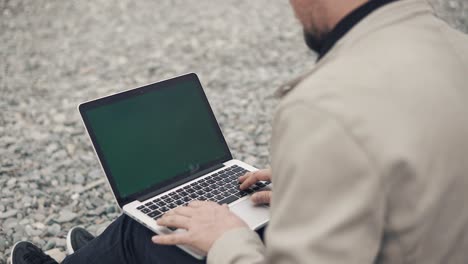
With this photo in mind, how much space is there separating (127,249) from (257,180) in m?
0.52

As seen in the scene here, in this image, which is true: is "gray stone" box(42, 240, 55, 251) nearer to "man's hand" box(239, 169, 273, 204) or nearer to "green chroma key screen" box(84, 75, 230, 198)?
"green chroma key screen" box(84, 75, 230, 198)

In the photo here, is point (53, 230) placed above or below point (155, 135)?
below

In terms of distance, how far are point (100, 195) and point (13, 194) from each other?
536 mm

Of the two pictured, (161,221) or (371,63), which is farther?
(161,221)

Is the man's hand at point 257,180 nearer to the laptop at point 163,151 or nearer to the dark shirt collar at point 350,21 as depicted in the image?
the laptop at point 163,151

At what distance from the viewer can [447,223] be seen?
4.07ft

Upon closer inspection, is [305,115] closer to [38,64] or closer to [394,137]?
[394,137]

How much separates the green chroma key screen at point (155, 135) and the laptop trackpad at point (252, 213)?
31 centimetres

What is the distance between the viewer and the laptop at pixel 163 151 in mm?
2076

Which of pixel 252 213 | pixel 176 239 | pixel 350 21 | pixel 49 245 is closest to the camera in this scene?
pixel 350 21

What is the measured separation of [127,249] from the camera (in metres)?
2.01

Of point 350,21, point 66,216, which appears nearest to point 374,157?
point 350,21

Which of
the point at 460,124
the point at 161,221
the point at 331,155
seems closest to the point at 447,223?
the point at 460,124

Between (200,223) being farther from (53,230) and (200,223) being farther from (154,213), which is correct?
(53,230)
